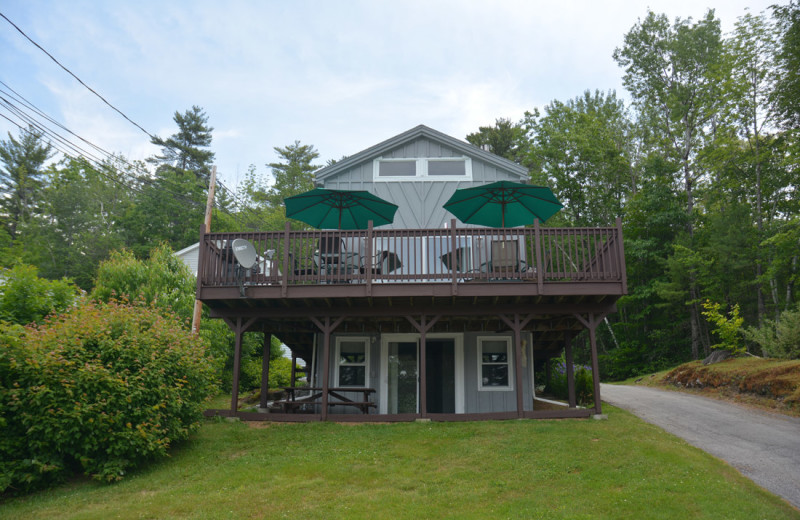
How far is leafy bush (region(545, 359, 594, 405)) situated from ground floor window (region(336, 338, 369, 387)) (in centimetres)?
540

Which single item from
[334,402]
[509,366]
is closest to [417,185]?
[509,366]

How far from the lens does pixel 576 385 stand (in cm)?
1416

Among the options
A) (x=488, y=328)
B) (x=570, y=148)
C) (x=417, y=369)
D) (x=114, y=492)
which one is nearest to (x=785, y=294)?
(x=570, y=148)

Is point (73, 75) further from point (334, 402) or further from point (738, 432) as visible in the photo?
point (738, 432)

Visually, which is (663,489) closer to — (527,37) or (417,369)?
(417,369)

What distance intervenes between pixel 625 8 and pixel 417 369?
25.8m

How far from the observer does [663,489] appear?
664cm

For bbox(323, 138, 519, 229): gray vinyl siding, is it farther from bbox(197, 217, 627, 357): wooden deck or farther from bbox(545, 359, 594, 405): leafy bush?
bbox(545, 359, 594, 405): leafy bush

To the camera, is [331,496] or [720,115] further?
[720,115]

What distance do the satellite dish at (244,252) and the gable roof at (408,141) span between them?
14.0 ft

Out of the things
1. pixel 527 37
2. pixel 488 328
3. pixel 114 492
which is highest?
pixel 527 37

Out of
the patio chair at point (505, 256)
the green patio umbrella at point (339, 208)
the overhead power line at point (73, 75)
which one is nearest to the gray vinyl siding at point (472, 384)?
the patio chair at point (505, 256)

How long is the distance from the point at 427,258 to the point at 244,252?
3.57 metres

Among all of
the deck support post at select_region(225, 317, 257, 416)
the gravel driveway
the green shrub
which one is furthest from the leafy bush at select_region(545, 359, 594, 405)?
the deck support post at select_region(225, 317, 257, 416)
